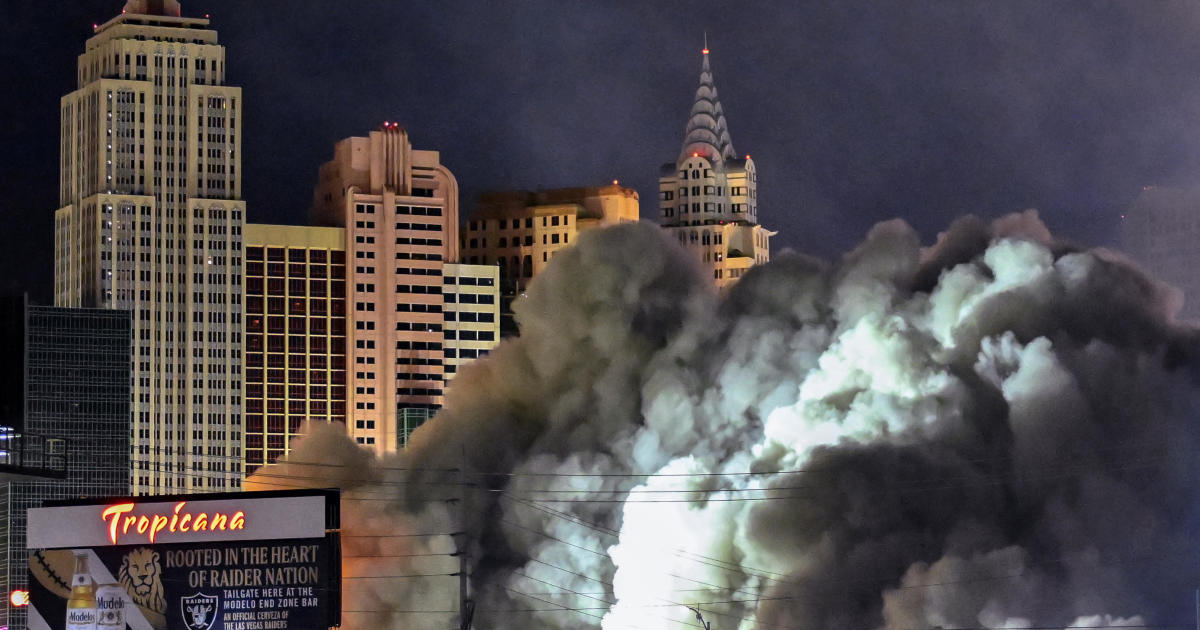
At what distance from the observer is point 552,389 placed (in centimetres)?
11394

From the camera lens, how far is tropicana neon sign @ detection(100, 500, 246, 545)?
91.8m

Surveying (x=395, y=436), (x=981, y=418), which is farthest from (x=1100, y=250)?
(x=395, y=436)

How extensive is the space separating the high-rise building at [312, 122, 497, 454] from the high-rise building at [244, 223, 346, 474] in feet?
4.96

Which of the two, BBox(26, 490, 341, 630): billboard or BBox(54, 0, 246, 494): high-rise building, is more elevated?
BBox(54, 0, 246, 494): high-rise building

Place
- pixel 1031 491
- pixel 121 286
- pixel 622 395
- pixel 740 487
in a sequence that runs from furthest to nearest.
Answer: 1. pixel 121 286
2. pixel 622 395
3. pixel 740 487
4. pixel 1031 491

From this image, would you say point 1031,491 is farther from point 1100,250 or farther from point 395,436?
point 395,436

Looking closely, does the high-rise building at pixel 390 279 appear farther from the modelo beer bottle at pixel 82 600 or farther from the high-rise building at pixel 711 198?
the modelo beer bottle at pixel 82 600

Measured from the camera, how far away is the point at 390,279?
16000cm

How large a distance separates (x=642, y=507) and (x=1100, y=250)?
20125mm

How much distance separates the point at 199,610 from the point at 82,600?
4.52 metres

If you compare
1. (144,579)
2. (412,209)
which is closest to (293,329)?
(412,209)

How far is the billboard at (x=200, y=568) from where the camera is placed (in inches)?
3573

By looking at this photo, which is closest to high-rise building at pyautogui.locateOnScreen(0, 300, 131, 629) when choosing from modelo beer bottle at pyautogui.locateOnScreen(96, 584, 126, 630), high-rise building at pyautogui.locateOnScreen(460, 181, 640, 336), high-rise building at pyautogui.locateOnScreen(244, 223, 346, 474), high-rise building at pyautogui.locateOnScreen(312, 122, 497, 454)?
high-rise building at pyautogui.locateOnScreen(244, 223, 346, 474)

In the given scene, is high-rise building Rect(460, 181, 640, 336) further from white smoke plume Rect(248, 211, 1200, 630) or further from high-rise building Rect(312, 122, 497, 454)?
white smoke plume Rect(248, 211, 1200, 630)
